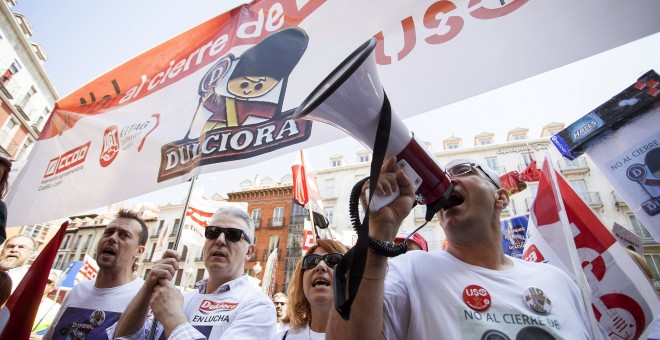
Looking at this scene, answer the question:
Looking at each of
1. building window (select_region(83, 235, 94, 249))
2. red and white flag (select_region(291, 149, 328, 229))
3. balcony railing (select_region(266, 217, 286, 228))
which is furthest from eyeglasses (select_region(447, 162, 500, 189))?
building window (select_region(83, 235, 94, 249))

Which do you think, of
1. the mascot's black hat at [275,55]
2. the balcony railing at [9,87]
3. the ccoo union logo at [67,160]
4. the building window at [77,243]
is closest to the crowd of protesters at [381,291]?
the mascot's black hat at [275,55]

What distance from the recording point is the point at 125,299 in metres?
2.53

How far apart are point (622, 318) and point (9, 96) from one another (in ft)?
117

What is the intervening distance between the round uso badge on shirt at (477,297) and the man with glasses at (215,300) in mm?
1184

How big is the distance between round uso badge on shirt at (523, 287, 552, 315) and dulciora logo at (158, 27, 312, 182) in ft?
5.94

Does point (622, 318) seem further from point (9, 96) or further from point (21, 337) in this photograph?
point (9, 96)

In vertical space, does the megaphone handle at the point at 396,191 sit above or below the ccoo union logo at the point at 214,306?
above

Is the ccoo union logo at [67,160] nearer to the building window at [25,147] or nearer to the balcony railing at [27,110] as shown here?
the balcony railing at [27,110]

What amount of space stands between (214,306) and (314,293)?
751 millimetres

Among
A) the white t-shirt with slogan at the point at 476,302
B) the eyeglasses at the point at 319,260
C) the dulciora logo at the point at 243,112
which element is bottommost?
the white t-shirt with slogan at the point at 476,302

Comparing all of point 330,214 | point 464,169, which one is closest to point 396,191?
point 464,169

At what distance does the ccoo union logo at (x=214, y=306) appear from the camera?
2.12 m

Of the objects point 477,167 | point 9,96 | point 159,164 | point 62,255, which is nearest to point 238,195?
point 9,96

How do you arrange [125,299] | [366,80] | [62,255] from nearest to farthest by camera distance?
[366,80] < [125,299] < [62,255]
